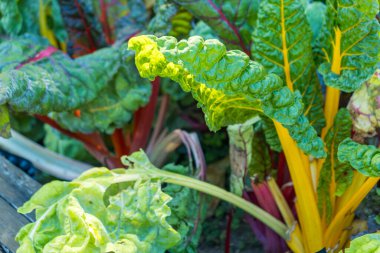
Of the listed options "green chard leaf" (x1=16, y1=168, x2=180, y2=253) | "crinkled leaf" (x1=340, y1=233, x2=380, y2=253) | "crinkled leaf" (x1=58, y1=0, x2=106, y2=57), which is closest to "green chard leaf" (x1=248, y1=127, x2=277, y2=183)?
"green chard leaf" (x1=16, y1=168, x2=180, y2=253)

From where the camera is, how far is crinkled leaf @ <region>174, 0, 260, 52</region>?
1.51 meters

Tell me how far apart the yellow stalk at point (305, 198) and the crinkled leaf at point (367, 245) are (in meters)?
0.24

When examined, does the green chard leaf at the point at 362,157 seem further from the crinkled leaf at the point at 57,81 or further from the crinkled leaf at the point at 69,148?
the crinkled leaf at the point at 69,148

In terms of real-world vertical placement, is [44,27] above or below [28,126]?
above

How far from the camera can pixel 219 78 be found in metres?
1.05

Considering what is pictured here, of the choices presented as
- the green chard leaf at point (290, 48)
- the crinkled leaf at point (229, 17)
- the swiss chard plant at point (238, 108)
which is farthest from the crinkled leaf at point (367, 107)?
the crinkled leaf at point (229, 17)

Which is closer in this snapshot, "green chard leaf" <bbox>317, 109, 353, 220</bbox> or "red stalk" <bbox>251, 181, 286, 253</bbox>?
"green chard leaf" <bbox>317, 109, 353, 220</bbox>

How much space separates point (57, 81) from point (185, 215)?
0.46 metres

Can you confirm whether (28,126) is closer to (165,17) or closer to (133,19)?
(133,19)

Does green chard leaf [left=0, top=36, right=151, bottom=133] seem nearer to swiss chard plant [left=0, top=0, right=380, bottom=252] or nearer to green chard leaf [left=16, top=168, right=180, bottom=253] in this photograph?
swiss chard plant [left=0, top=0, right=380, bottom=252]

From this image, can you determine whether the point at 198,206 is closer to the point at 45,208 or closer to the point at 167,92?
the point at 45,208

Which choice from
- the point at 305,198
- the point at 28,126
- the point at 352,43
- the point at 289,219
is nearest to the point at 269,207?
the point at 289,219

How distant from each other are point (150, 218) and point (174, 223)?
0.24 m

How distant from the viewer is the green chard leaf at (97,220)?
1.13 metres
